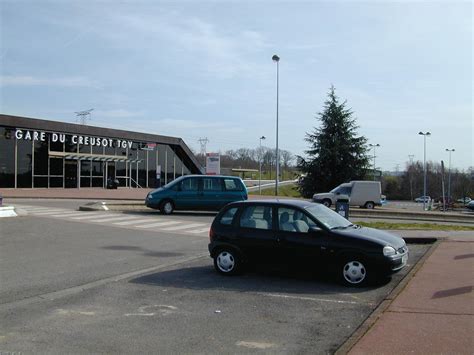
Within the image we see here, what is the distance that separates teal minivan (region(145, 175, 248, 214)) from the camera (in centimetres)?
2295

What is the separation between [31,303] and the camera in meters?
7.32

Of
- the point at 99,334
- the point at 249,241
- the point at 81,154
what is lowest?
the point at 99,334

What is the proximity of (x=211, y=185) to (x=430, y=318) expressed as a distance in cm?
1741

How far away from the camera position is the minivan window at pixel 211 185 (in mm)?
23148

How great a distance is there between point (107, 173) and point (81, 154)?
190 inches

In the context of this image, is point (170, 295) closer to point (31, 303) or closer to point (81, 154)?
point (31, 303)

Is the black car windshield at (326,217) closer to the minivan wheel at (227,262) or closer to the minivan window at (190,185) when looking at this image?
the minivan wheel at (227,262)

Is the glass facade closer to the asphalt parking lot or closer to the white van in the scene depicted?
the white van

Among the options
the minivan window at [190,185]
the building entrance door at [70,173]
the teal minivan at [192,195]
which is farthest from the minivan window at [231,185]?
the building entrance door at [70,173]

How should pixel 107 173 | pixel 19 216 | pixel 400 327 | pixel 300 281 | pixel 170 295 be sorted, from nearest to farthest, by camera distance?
pixel 400 327, pixel 170 295, pixel 300 281, pixel 19 216, pixel 107 173

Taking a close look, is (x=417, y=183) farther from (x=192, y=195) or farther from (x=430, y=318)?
(x=430, y=318)

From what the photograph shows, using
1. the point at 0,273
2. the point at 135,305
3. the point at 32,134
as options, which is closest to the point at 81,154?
the point at 32,134

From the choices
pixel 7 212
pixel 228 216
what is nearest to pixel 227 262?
pixel 228 216

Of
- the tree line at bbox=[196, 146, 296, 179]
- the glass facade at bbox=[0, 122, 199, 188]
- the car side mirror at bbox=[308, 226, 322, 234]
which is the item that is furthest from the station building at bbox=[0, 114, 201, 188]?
the tree line at bbox=[196, 146, 296, 179]
